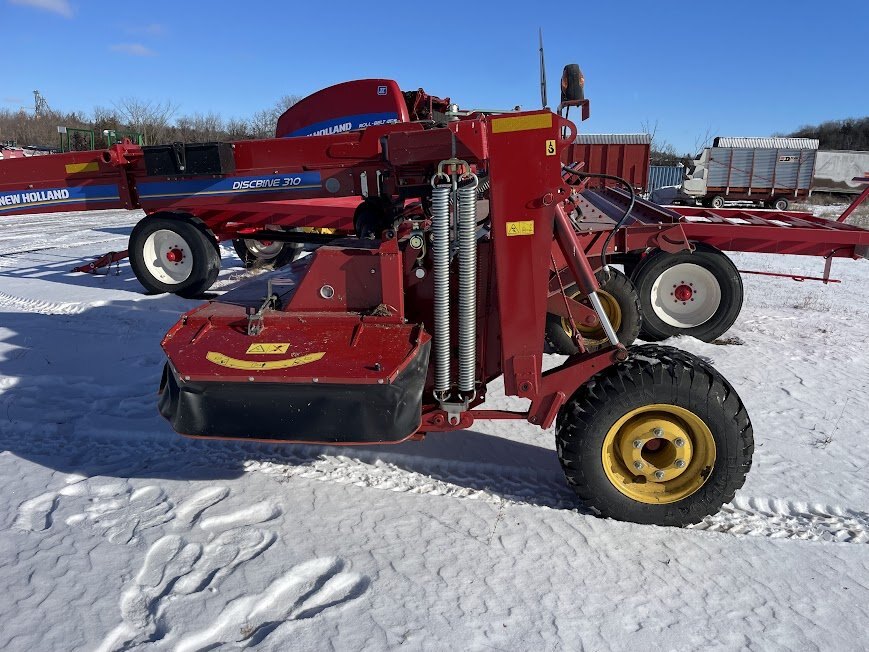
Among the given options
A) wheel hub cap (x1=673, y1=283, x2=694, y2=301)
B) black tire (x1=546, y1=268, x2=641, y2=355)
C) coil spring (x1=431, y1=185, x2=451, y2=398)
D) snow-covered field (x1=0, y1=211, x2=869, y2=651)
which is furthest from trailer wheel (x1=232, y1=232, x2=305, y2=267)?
coil spring (x1=431, y1=185, x2=451, y2=398)

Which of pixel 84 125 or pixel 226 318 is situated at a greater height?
pixel 84 125

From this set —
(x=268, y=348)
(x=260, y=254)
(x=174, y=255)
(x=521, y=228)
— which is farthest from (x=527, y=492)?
(x=260, y=254)

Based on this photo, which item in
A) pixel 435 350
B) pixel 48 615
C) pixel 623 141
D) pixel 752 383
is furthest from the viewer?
pixel 623 141

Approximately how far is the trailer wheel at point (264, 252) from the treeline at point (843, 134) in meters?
52.4

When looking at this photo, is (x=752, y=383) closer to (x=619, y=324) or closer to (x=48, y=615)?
(x=619, y=324)

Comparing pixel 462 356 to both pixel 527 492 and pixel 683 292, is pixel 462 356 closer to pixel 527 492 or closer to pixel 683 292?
pixel 527 492

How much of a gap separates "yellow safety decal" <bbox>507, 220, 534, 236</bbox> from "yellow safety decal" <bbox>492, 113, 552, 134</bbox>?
1.31 ft

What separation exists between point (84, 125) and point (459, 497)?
39.7 metres

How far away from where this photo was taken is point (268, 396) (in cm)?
254

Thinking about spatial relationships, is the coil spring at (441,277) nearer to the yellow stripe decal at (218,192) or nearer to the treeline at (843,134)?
the yellow stripe decal at (218,192)

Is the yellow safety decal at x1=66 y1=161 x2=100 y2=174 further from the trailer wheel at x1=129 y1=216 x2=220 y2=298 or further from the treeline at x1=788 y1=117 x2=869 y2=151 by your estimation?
the treeline at x1=788 y1=117 x2=869 y2=151

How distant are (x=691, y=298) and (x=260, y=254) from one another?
6.05 meters

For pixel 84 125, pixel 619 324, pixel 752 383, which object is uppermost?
pixel 84 125

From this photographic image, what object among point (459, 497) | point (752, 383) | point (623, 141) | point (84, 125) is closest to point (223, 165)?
point (459, 497)
